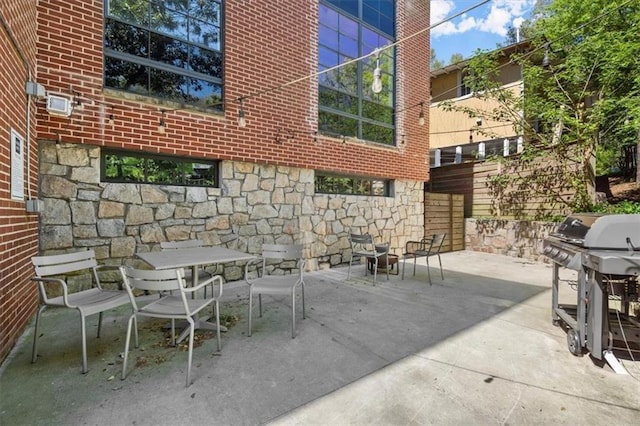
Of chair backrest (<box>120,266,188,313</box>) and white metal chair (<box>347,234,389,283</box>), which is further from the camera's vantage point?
white metal chair (<box>347,234,389,283</box>)

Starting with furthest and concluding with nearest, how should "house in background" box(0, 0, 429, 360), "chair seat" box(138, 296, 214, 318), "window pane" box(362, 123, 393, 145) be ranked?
"window pane" box(362, 123, 393, 145), "house in background" box(0, 0, 429, 360), "chair seat" box(138, 296, 214, 318)

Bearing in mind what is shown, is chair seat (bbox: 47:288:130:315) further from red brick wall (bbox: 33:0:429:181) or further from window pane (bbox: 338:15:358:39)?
window pane (bbox: 338:15:358:39)

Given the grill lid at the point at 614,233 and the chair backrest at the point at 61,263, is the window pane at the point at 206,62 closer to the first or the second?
the chair backrest at the point at 61,263

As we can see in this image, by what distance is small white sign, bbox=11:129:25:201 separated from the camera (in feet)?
8.77

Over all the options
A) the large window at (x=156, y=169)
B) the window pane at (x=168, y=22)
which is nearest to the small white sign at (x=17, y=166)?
the large window at (x=156, y=169)

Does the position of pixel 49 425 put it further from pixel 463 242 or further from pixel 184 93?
pixel 463 242

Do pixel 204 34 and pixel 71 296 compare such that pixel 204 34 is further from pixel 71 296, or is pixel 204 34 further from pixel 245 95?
pixel 71 296

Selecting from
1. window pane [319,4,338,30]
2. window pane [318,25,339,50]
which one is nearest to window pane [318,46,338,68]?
window pane [318,25,339,50]

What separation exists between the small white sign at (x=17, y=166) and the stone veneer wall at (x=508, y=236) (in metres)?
8.53

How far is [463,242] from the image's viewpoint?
28.8 feet

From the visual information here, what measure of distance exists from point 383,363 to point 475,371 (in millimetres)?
691

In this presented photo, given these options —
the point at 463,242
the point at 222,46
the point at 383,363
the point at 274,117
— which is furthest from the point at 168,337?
the point at 463,242

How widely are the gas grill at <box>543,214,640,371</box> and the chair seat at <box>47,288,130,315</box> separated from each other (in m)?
3.76

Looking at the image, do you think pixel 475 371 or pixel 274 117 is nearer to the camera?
pixel 475 371
